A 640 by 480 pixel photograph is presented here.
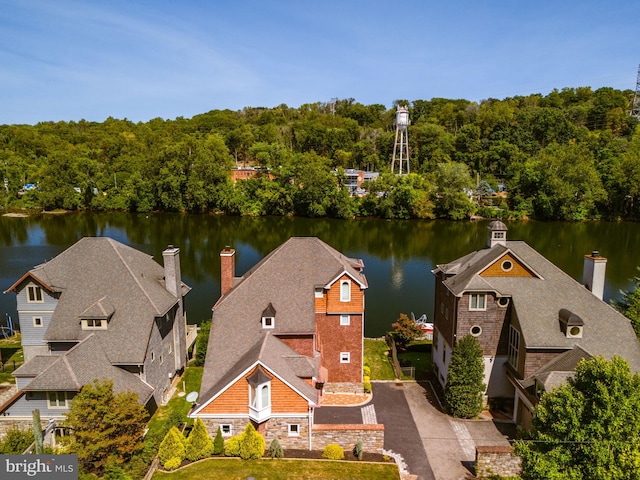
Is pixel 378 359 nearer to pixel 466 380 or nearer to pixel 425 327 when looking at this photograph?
pixel 425 327

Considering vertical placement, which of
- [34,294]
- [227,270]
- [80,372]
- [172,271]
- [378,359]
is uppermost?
[227,270]

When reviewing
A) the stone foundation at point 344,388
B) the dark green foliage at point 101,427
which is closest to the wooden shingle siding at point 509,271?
the stone foundation at point 344,388

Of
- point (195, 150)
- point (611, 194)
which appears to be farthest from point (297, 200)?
point (611, 194)

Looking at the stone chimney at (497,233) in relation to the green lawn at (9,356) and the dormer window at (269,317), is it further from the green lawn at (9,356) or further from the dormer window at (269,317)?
the green lawn at (9,356)

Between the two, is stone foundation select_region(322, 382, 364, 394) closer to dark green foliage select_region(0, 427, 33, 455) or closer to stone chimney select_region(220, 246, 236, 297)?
stone chimney select_region(220, 246, 236, 297)

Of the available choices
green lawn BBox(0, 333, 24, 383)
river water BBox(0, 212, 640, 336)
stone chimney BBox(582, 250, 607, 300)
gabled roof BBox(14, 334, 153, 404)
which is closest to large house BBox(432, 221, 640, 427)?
stone chimney BBox(582, 250, 607, 300)

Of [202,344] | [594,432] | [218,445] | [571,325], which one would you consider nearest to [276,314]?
[218,445]
